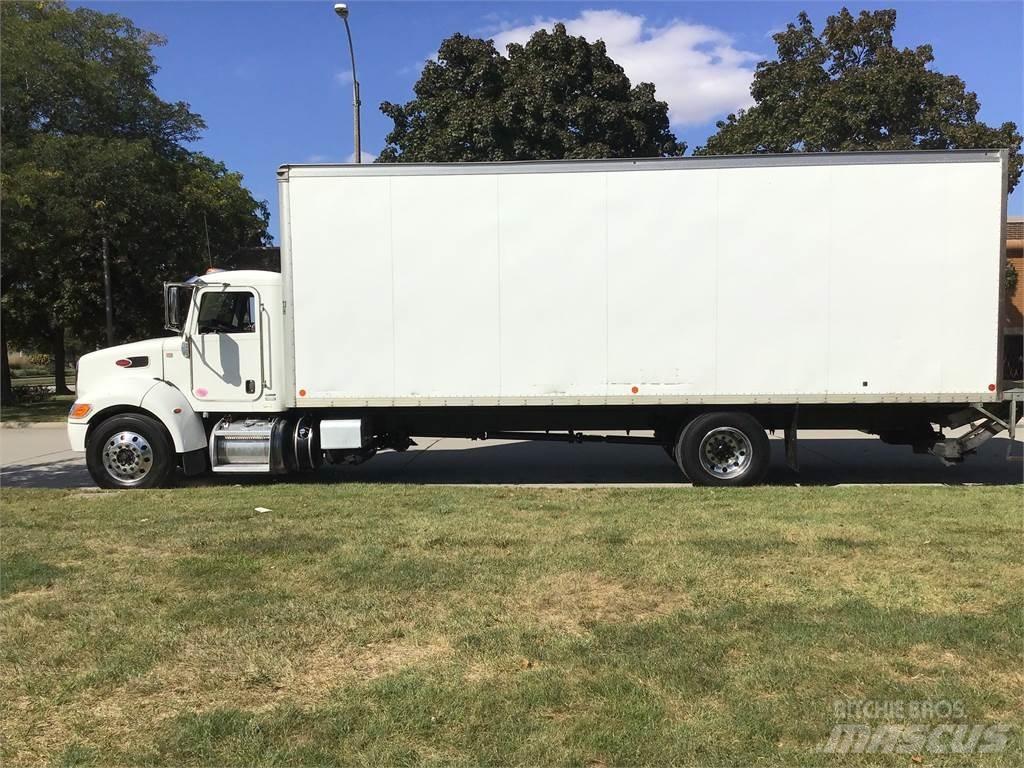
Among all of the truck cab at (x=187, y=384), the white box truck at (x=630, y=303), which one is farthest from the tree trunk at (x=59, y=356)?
the white box truck at (x=630, y=303)

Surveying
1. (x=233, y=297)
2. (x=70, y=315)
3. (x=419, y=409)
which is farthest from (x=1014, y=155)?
(x=70, y=315)

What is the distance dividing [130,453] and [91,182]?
12392mm

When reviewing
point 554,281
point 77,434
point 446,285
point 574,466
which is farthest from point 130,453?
point 574,466

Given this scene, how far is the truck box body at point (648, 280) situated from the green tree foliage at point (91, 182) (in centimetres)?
1192

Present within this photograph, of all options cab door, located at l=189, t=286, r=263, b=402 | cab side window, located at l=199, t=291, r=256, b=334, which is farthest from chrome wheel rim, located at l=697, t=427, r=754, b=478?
cab side window, located at l=199, t=291, r=256, b=334

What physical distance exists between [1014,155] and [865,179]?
41.2 feet

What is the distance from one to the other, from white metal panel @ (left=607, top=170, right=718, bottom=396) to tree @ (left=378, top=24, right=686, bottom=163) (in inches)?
443

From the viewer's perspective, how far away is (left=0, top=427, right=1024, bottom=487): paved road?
9695 millimetres

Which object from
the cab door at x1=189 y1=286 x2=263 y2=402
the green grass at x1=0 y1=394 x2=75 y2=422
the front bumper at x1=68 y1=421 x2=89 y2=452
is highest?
the cab door at x1=189 y1=286 x2=263 y2=402

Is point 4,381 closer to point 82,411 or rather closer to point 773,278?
Result: point 82,411

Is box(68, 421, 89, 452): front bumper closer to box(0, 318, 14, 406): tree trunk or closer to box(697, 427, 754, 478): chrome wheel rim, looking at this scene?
box(697, 427, 754, 478): chrome wheel rim

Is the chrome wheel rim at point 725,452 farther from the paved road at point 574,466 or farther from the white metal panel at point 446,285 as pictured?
the white metal panel at point 446,285

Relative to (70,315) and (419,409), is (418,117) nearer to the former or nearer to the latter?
(70,315)

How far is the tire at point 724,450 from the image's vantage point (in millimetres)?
8703
